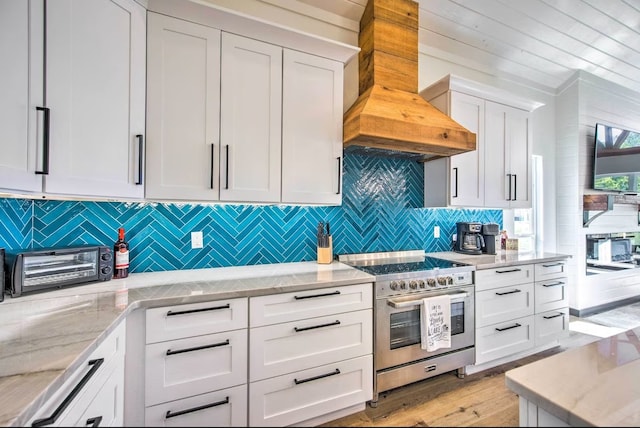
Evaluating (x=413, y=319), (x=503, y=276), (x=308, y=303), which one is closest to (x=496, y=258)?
(x=503, y=276)

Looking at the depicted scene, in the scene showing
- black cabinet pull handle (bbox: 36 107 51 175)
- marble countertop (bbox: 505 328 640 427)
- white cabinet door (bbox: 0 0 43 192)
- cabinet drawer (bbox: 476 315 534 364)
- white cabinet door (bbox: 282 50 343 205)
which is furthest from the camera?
cabinet drawer (bbox: 476 315 534 364)

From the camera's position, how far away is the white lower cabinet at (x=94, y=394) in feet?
1.21

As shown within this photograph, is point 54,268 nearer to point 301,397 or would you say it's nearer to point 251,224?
point 251,224

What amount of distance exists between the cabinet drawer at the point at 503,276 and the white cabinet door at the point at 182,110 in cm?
202

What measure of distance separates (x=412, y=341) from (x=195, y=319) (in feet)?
4.49

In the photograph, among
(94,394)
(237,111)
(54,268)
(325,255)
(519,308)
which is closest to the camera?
(94,394)

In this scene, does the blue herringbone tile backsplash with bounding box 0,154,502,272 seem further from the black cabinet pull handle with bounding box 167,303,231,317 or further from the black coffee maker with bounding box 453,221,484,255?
the black cabinet pull handle with bounding box 167,303,231,317

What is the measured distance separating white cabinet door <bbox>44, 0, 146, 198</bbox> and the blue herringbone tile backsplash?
0.39 meters

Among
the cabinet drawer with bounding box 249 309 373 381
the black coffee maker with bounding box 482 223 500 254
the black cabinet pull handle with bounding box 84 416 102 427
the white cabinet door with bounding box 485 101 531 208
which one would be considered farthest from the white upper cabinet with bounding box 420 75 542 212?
the black cabinet pull handle with bounding box 84 416 102 427

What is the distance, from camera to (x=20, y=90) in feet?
3.44

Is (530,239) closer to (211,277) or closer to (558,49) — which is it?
(558,49)

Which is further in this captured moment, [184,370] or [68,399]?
[184,370]

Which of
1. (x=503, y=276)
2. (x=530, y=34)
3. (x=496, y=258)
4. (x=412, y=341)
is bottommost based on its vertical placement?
(x=412, y=341)

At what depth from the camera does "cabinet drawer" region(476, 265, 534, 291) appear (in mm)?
2082
